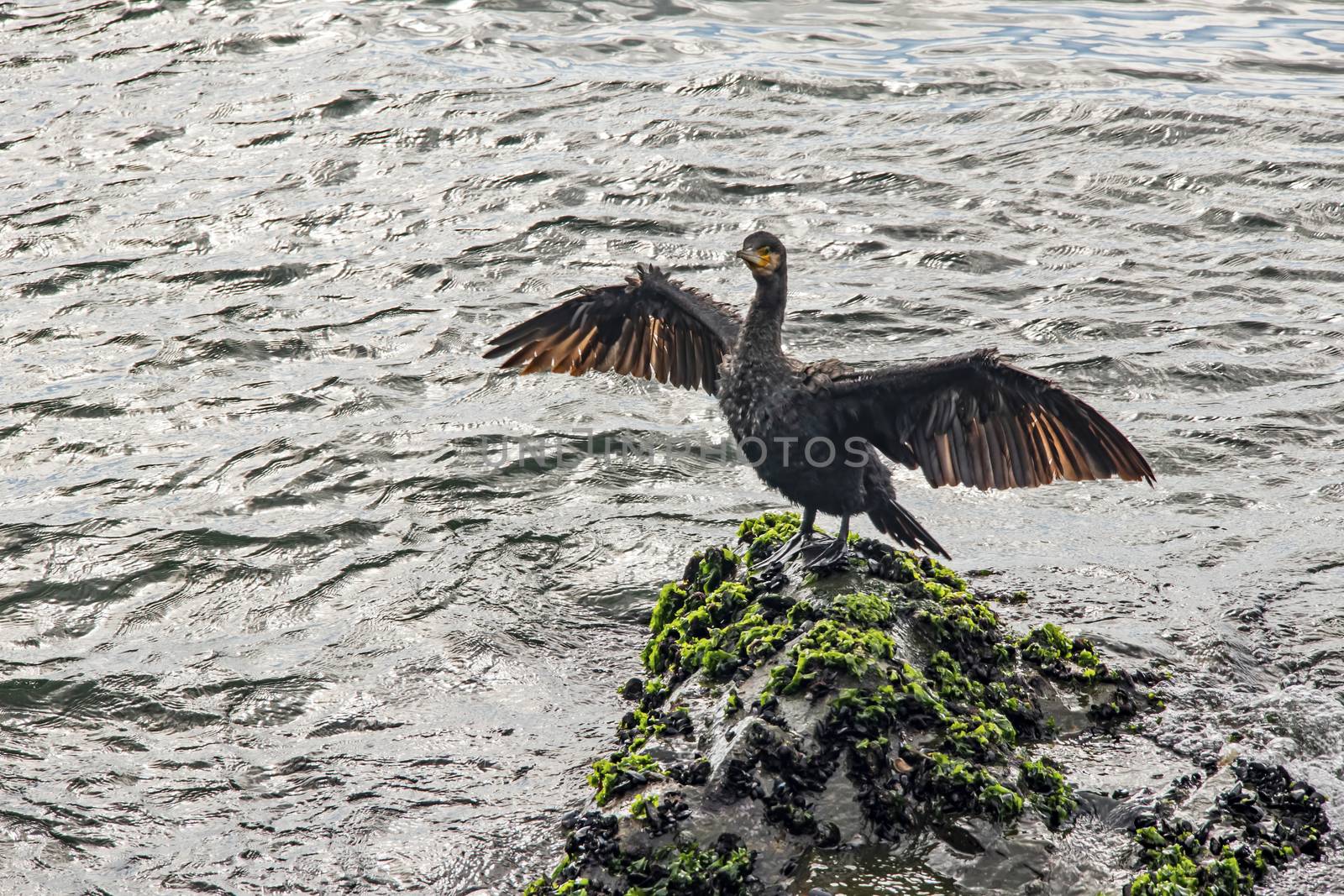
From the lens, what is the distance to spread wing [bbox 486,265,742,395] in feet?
23.1

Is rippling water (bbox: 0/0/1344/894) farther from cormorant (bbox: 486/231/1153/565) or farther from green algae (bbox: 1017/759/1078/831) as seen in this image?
cormorant (bbox: 486/231/1153/565)

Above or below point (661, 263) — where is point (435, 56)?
above

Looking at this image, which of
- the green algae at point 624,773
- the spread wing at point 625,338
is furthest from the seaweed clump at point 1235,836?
the spread wing at point 625,338

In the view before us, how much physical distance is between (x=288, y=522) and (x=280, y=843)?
3065 mm

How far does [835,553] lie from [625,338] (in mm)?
2252

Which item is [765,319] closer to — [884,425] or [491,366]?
[884,425]

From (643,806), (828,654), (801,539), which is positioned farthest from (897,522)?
(643,806)

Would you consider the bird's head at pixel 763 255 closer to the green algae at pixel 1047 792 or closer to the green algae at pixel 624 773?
the green algae at pixel 624 773

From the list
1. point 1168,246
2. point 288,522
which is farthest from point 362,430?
point 1168,246

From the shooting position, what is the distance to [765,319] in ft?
20.2

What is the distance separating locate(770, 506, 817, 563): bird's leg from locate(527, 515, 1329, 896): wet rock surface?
334mm

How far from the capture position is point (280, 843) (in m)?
5.18

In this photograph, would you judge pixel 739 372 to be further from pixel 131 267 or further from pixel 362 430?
pixel 131 267

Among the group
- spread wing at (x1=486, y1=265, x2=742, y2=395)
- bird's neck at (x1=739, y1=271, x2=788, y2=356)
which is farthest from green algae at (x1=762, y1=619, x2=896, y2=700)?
spread wing at (x1=486, y1=265, x2=742, y2=395)
